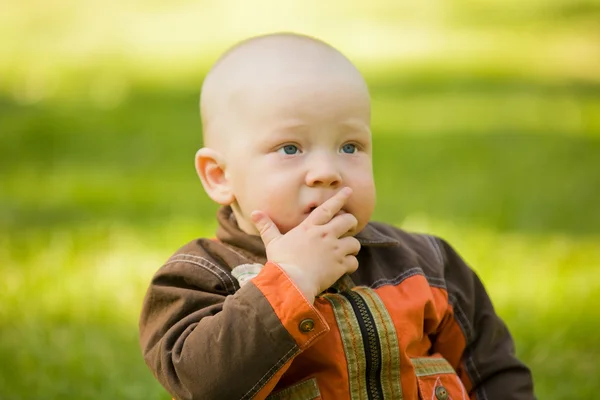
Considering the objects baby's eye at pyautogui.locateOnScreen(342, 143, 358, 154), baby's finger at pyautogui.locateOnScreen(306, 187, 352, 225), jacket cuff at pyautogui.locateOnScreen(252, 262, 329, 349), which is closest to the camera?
jacket cuff at pyautogui.locateOnScreen(252, 262, 329, 349)

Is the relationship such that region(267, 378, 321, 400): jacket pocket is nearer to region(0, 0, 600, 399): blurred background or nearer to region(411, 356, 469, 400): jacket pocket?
region(411, 356, 469, 400): jacket pocket

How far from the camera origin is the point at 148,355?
217 centimetres

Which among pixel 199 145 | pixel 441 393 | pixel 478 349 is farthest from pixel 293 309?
pixel 199 145

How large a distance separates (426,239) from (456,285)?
5.4 inches

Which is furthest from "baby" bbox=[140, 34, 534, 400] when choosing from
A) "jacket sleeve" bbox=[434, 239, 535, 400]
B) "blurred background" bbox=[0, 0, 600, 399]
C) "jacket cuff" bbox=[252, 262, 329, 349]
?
"blurred background" bbox=[0, 0, 600, 399]

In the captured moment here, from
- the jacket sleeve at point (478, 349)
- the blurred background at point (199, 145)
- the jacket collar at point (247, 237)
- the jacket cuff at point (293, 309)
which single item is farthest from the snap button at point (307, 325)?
the blurred background at point (199, 145)

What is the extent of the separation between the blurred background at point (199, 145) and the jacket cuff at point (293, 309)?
50.2 inches

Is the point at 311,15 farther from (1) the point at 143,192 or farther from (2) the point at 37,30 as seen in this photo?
(1) the point at 143,192

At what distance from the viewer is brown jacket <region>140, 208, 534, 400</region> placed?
199 cm

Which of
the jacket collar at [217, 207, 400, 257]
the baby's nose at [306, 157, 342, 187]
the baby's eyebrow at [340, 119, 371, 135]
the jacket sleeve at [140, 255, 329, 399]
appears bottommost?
the jacket sleeve at [140, 255, 329, 399]

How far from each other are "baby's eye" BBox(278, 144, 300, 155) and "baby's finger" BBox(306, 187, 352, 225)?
0.14 meters

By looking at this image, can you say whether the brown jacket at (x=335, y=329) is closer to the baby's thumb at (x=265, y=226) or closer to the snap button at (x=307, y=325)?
the snap button at (x=307, y=325)

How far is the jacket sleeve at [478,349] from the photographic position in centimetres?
250

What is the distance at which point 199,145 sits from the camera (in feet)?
20.5
